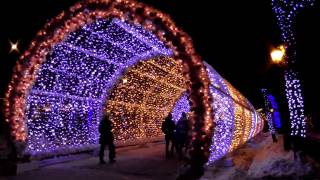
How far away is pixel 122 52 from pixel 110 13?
183 inches

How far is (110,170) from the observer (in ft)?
44.2

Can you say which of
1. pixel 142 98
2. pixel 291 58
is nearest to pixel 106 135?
pixel 291 58

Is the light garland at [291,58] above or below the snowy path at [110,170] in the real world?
above

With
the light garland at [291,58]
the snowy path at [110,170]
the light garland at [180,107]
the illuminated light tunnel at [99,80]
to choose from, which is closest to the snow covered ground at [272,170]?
the illuminated light tunnel at [99,80]

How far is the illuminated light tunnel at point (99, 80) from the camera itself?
421 inches

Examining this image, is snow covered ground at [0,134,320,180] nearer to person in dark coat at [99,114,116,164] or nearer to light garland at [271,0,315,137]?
person in dark coat at [99,114,116,164]

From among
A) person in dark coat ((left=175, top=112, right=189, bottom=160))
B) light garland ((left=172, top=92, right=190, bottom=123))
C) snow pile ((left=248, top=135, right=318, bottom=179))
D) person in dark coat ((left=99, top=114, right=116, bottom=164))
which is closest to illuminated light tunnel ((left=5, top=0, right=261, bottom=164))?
snow pile ((left=248, top=135, right=318, bottom=179))

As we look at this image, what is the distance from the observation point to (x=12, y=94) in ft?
44.6

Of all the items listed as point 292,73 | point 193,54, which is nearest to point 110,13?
point 193,54

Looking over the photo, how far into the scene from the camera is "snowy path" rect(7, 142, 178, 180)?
1205cm

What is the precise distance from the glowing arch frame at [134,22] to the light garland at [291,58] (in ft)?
10.2

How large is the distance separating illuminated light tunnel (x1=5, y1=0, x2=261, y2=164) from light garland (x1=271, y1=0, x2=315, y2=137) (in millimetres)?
1600

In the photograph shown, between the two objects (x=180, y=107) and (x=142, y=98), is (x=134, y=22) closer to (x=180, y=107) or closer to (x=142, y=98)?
(x=142, y=98)

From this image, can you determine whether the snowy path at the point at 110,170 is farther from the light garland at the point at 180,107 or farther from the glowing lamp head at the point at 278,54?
the light garland at the point at 180,107
